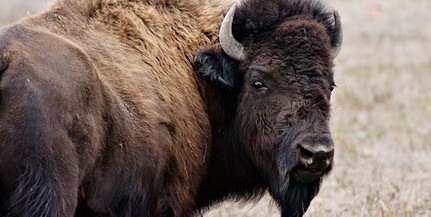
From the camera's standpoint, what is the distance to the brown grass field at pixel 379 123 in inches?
378

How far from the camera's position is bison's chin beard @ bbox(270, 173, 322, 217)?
687 centimetres

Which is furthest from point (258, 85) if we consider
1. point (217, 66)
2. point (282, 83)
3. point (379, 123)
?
point (379, 123)

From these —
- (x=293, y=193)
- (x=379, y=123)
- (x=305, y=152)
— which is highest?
(x=305, y=152)

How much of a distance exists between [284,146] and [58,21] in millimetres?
1785

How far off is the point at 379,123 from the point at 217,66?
766 cm

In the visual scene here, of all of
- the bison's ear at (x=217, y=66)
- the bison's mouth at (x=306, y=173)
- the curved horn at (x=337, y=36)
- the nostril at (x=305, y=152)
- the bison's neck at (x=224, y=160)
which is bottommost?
the bison's neck at (x=224, y=160)

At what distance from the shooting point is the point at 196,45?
7270mm

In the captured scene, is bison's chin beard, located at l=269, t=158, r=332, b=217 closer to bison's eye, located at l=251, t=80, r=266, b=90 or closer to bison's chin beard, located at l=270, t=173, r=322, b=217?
bison's chin beard, located at l=270, t=173, r=322, b=217

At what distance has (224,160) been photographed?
736 centimetres

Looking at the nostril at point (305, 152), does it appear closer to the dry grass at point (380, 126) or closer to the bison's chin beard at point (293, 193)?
the bison's chin beard at point (293, 193)

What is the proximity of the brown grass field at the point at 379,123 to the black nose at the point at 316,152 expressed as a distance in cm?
122

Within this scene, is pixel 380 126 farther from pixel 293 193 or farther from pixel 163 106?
pixel 163 106

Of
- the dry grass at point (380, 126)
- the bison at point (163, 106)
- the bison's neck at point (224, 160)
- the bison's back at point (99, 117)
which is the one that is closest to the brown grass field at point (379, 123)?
the dry grass at point (380, 126)

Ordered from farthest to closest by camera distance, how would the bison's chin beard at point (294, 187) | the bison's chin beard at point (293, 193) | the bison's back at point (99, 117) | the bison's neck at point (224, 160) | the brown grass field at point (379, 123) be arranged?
1. the brown grass field at point (379, 123)
2. the bison's neck at point (224, 160)
3. the bison's chin beard at point (293, 193)
4. the bison's chin beard at point (294, 187)
5. the bison's back at point (99, 117)
